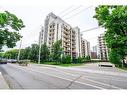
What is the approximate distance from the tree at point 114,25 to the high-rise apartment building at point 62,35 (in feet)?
60.4

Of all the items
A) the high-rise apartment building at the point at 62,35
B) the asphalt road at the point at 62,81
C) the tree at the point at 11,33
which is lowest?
the asphalt road at the point at 62,81

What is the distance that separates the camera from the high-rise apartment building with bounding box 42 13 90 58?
32188 millimetres

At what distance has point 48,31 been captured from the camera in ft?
110

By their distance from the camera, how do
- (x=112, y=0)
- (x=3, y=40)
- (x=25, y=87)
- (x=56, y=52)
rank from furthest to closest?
(x=56, y=52) < (x=3, y=40) < (x=112, y=0) < (x=25, y=87)

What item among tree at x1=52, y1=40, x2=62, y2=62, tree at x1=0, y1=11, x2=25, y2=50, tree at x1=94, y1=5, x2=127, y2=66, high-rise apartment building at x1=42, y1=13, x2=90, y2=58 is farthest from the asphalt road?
high-rise apartment building at x1=42, y1=13, x2=90, y2=58

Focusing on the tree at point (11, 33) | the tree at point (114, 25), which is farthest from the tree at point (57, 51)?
the tree at point (11, 33)

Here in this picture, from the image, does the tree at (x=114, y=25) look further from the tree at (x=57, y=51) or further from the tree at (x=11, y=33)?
the tree at (x=57, y=51)

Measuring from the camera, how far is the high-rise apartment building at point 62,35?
32188 mm

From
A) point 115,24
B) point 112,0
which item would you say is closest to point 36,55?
point 115,24

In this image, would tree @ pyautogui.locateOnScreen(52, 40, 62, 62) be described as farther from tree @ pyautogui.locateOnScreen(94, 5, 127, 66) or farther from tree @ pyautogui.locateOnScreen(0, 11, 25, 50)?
tree @ pyautogui.locateOnScreen(0, 11, 25, 50)

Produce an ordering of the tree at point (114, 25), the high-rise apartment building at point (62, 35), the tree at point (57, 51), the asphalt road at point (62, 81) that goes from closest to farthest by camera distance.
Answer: the asphalt road at point (62, 81), the tree at point (114, 25), the tree at point (57, 51), the high-rise apartment building at point (62, 35)

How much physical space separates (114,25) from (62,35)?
22.9m
